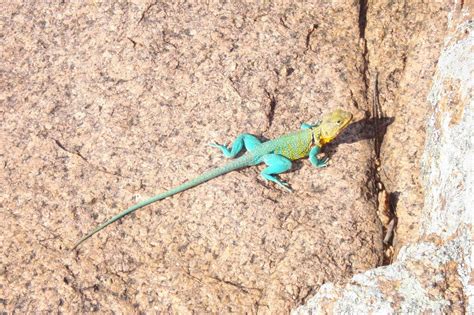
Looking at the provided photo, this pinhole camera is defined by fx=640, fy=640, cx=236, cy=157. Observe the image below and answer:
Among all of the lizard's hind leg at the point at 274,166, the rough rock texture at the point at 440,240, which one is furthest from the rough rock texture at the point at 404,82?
the lizard's hind leg at the point at 274,166

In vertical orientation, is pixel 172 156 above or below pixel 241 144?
below

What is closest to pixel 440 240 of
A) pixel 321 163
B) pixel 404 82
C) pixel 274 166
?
pixel 321 163

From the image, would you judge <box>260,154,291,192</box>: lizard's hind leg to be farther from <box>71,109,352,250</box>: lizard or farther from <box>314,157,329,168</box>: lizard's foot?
<box>314,157,329,168</box>: lizard's foot

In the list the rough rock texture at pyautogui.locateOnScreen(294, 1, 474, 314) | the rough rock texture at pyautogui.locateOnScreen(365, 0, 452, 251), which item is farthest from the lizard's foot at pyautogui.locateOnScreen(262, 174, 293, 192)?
the rough rock texture at pyautogui.locateOnScreen(294, 1, 474, 314)

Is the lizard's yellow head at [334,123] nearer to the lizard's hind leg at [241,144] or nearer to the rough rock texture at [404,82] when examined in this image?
the rough rock texture at [404,82]

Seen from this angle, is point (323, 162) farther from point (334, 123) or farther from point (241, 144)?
point (241, 144)

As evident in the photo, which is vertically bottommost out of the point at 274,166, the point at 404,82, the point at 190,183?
the point at 190,183

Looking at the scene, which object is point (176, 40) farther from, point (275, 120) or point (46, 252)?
point (46, 252)
